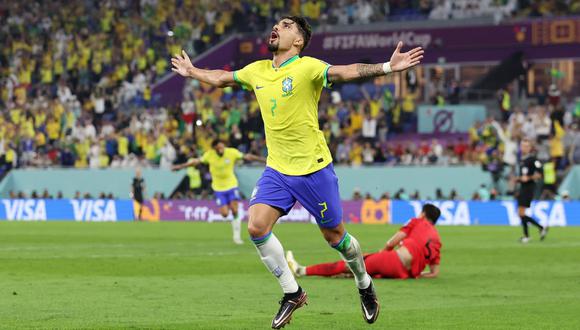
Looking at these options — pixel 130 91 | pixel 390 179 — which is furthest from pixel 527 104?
pixel 130 91

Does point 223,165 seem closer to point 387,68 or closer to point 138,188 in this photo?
point 138,188

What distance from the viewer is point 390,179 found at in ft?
128

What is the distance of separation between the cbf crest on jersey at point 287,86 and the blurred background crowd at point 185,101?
27412mm

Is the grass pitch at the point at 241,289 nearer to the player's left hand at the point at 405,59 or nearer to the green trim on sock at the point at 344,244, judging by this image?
the green trim on sock at the point at 344,244

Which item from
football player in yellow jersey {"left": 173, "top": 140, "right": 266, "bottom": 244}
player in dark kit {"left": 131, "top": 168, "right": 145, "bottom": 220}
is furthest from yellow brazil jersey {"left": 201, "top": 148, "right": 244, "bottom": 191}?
player in dark kit {"left": 131, "top": 168, "right": 145, "bottom": 220}

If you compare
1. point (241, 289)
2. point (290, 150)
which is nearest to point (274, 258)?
point (290, 150)

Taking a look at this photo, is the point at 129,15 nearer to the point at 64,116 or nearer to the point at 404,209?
the point at 64,116

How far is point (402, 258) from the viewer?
635 inches

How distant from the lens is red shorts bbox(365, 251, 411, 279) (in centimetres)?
1598

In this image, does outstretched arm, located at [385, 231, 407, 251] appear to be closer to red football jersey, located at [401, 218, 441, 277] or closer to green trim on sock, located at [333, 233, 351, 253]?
red football jersey, located at [401, 218, 441, 277]

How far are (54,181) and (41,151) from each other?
7.74 ft

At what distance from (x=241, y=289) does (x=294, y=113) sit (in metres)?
4.59

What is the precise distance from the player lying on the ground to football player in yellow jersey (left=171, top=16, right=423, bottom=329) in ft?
17.4

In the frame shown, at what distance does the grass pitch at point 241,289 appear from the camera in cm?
1118
